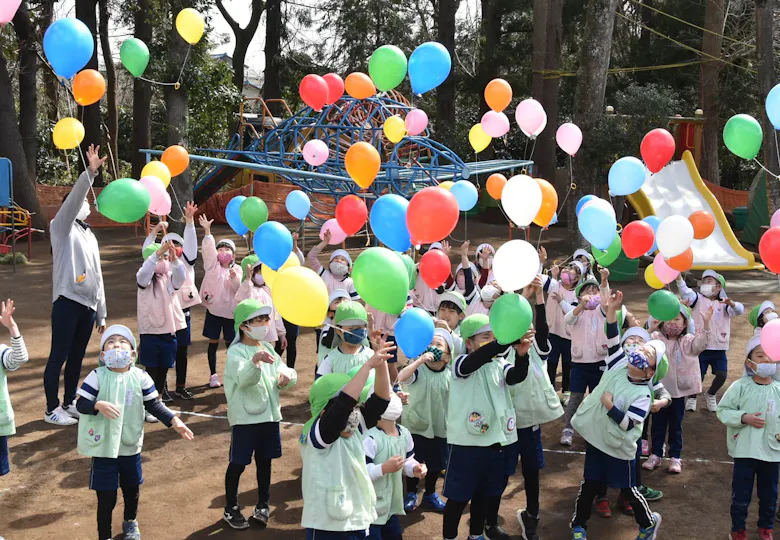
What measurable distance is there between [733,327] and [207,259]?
292 inches

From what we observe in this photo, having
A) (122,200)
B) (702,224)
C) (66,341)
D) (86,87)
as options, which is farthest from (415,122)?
(66,341)

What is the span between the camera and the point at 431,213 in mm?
5508

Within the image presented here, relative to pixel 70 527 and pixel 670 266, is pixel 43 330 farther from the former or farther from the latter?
pixel 670 266

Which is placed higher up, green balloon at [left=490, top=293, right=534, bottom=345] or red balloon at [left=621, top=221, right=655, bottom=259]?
red balloon at [left=621, top=221, right=655, bottom=259]

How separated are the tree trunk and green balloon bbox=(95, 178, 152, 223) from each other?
1759 cm

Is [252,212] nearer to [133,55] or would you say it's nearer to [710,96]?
[133,55]

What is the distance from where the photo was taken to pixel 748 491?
5.39m

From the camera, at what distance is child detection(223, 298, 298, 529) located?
535 centimetres

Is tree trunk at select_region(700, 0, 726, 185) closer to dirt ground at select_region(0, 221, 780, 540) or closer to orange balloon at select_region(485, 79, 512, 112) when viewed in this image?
orange balloon at select_region(485, 79, 512, 112)

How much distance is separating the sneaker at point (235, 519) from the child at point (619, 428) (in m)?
2.14

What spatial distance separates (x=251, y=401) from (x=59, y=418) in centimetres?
278

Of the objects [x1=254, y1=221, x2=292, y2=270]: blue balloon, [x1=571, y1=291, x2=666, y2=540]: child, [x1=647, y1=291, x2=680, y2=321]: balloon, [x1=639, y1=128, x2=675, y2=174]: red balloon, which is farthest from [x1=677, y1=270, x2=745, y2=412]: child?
[x1=254, y1=221, x2=292, y2=270]: blue balloon

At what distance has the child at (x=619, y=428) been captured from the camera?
204 inches

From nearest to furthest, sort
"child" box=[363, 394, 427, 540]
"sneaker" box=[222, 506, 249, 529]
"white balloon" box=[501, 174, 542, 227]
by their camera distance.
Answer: "child" box=[363, 394, 427, 540] → "sneaker" box=[222, 506, 249, 529] → "white balloon" box=[501, 174, 542, 227]
